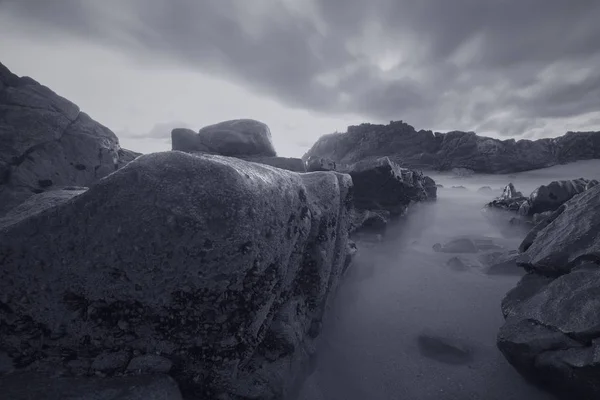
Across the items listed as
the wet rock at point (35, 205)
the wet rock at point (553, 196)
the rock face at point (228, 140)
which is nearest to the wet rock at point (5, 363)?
the wet rock at point (35, 205)

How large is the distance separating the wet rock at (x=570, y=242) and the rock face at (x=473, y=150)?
5980 centimetres

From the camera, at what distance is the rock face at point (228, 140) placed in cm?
1652

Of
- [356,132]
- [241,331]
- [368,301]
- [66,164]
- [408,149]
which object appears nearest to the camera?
[241,331]

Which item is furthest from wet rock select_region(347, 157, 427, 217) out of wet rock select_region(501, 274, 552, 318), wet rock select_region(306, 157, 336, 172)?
wet rock select_region(501, 274, 552, 318)

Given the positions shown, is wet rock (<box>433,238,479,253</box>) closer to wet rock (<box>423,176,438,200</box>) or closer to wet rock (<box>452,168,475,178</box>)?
wet rock (<box>423,176,438,200</box>)

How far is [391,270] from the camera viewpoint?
8.49m

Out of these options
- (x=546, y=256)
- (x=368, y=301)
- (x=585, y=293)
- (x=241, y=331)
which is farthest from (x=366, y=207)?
(x=241, y=331)

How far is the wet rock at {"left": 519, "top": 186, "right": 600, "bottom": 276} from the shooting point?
15.8 feet

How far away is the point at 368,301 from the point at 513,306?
276cm

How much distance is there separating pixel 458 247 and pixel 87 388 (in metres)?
10.1

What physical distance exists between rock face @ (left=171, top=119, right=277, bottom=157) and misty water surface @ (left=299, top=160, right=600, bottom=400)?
9.86m

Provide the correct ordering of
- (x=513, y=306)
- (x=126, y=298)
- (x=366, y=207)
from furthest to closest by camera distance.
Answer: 1. (x=366, y=207)
2. (x=513, y=306)
3. (x=126, y=298)

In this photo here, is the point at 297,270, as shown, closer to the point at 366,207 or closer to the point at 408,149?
the point at 366,207

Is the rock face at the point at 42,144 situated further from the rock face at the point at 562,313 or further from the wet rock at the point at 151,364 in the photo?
the rock face at the point at 562,313
